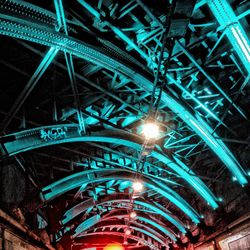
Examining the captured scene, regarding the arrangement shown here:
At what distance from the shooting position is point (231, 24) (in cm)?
673

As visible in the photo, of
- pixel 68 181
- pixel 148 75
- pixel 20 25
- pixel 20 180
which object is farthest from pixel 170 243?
pixel 20 25

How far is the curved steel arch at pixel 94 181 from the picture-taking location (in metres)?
12.6

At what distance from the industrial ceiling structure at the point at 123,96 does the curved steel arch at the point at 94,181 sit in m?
0.07

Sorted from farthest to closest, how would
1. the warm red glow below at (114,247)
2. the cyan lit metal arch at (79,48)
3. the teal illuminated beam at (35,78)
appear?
the warm red glow below at (114,247)
the teal illuminated beam at (35,78)
the cyan lit metal arch at (79,48)

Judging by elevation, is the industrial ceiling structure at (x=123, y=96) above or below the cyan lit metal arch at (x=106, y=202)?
above

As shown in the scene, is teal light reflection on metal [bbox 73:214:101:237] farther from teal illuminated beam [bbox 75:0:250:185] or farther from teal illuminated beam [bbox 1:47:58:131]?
teal illuminated beam [bbox 1:47:58:131]

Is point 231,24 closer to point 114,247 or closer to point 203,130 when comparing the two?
point 203,130

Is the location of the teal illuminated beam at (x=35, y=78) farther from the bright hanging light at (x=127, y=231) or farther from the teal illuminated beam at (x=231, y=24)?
the bright hanging light at (x=127, y=231)

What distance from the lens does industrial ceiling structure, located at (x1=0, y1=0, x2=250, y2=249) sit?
6613mm

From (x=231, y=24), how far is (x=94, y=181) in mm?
9763

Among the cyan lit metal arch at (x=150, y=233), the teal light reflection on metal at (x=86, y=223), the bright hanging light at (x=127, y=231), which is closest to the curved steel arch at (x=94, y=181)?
the teal light reflection on metal at (x=86, y=223)

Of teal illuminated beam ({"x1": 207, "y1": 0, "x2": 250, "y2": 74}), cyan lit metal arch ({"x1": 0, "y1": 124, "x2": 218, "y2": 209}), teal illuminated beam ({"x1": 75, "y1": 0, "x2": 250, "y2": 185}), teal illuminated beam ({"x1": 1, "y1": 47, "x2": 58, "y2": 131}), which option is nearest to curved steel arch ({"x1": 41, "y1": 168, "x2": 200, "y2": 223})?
cyan lit metal arch ({"x1": 0, "y1": 124, "x2": 218, "y2": 209})

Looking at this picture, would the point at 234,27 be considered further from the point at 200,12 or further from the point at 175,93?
the point at 175,93

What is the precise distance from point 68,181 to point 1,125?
6.16m
